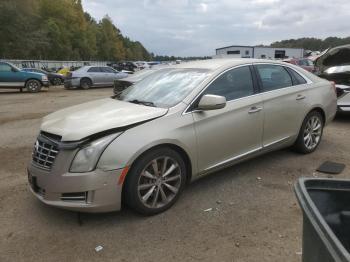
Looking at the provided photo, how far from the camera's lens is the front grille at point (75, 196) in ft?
10.8

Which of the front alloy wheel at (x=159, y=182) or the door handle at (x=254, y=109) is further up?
the door handle at (x=254, y=109)

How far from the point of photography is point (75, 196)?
3.32 metres

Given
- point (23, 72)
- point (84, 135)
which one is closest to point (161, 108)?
point (84, 135)

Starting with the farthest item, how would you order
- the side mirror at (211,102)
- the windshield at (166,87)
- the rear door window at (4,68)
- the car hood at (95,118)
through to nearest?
the rear door window at (4,68), the windshield at (166,87), the side mirror at (211,102), the car hood at (95,118)

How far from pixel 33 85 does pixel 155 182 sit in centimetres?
1796

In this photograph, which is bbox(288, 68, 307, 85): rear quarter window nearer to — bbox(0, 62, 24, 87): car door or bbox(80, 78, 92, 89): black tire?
bbox(0, 62, 24, 87): car door

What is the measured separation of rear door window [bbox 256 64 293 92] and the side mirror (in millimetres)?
1161

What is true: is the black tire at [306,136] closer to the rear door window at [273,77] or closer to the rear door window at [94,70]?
the rear door window at [273,77]

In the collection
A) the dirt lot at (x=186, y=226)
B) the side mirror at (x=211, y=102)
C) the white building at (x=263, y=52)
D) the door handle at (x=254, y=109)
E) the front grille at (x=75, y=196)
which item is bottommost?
the dirt lot at (x=186, y=226)

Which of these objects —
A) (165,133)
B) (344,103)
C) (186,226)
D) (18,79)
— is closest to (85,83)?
(18,79)

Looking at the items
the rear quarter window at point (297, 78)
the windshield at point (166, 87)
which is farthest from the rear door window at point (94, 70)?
the rear quarter window at point (297, 78)

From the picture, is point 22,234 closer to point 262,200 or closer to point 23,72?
point 262,200

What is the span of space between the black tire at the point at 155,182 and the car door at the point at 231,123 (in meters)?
0.33

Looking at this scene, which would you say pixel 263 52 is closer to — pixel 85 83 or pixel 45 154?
pixel 85 83
